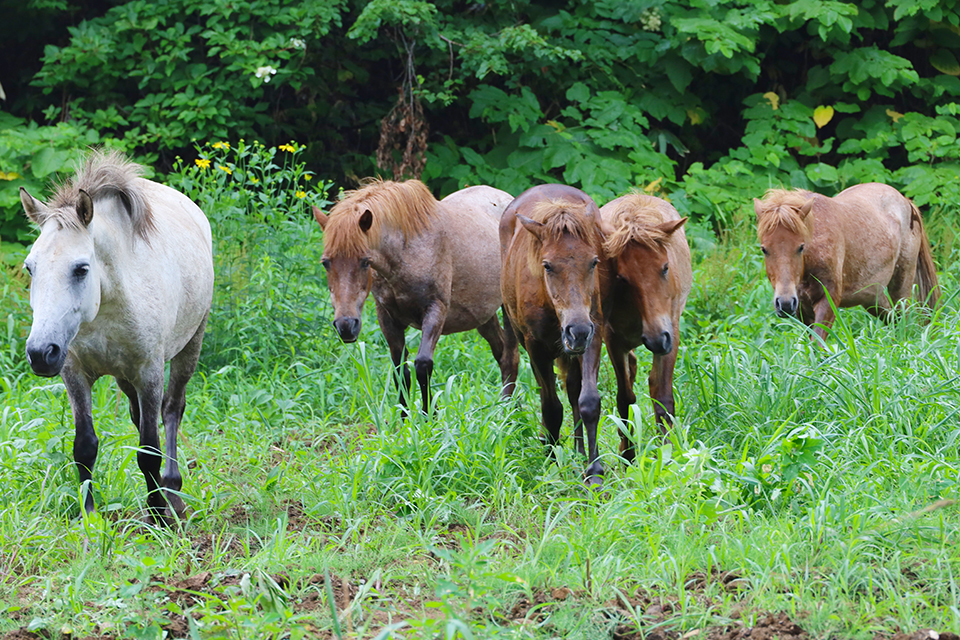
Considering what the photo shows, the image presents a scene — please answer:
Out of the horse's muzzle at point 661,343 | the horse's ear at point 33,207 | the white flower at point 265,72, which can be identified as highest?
the white flower at point 265,72

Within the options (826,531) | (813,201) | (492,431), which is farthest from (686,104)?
(826,531)

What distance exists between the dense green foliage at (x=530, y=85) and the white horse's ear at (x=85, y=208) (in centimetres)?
514

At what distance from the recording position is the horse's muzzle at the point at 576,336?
386 cm

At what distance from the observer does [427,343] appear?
5.43 m

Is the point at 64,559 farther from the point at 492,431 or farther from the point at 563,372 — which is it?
the point at 563,372

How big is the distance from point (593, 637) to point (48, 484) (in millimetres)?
2821

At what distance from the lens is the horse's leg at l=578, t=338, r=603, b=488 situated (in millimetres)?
4148

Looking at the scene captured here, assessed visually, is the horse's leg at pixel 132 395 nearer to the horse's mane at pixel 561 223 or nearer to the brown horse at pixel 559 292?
the brown horse at pixel 559 292

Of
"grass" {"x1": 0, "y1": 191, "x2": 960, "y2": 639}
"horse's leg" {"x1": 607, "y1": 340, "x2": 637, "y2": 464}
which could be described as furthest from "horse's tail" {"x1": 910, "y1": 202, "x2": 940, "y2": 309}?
"horse's leg" {"x1": 607, "y1": 340, "x2": 637, "y2": 464}

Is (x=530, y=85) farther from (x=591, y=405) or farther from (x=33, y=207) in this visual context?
(x=33, y=207)

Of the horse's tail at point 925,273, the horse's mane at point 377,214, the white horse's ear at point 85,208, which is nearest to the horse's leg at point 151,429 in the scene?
the white horse's ear at point 85,208

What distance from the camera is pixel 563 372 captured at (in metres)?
4.86

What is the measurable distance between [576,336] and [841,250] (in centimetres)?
308

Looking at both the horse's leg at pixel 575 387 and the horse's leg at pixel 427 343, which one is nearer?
the horse's leg at pixel 575 387
